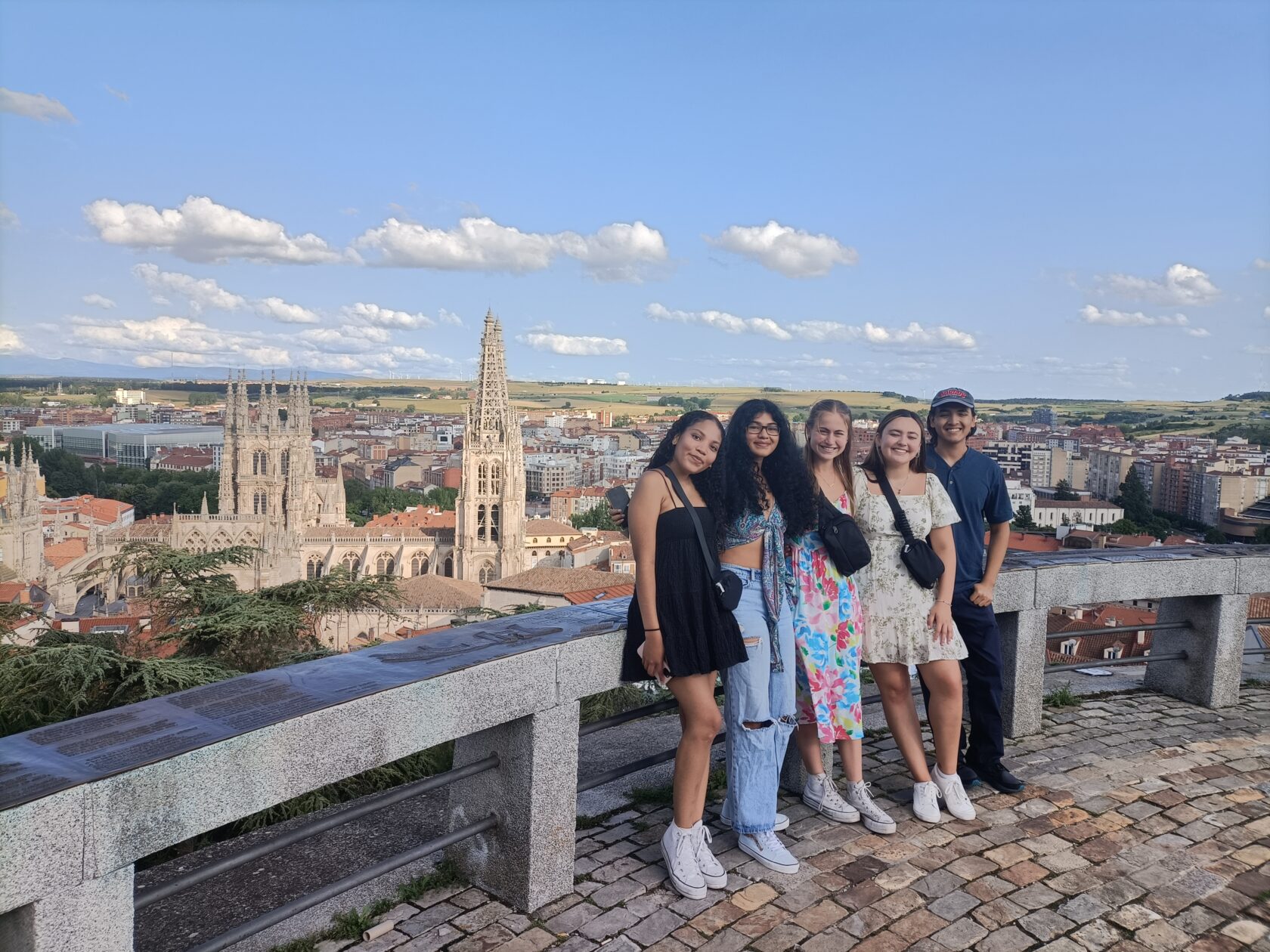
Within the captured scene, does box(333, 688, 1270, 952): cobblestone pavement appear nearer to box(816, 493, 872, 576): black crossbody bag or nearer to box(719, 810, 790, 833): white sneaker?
box(719, 810, 790, 833): white sneaker

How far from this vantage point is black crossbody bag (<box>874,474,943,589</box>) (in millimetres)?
3648

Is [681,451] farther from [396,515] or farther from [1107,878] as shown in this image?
[396,515]

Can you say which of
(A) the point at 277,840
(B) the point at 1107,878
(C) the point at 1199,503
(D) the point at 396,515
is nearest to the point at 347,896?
(A) the point at 277,840

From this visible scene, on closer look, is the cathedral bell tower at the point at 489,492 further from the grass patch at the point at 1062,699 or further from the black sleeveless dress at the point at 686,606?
the black sleeveless dress at the point at 686,606

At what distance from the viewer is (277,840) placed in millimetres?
2412

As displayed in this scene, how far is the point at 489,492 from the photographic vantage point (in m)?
67.9

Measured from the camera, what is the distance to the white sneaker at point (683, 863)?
121 inches

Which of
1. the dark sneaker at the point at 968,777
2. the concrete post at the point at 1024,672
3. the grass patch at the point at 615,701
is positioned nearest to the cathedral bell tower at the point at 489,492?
the grass patch at the point at 615,701

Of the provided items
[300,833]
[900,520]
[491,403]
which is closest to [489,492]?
[491,403]

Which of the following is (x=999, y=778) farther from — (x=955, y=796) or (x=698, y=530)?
(x=698, y=530)

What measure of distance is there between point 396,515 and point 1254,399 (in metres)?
71.2

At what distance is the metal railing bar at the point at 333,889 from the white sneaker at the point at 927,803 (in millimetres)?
1641

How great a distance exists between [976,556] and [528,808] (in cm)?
212

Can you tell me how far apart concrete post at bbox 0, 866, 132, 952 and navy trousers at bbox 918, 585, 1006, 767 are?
299 centimetres
